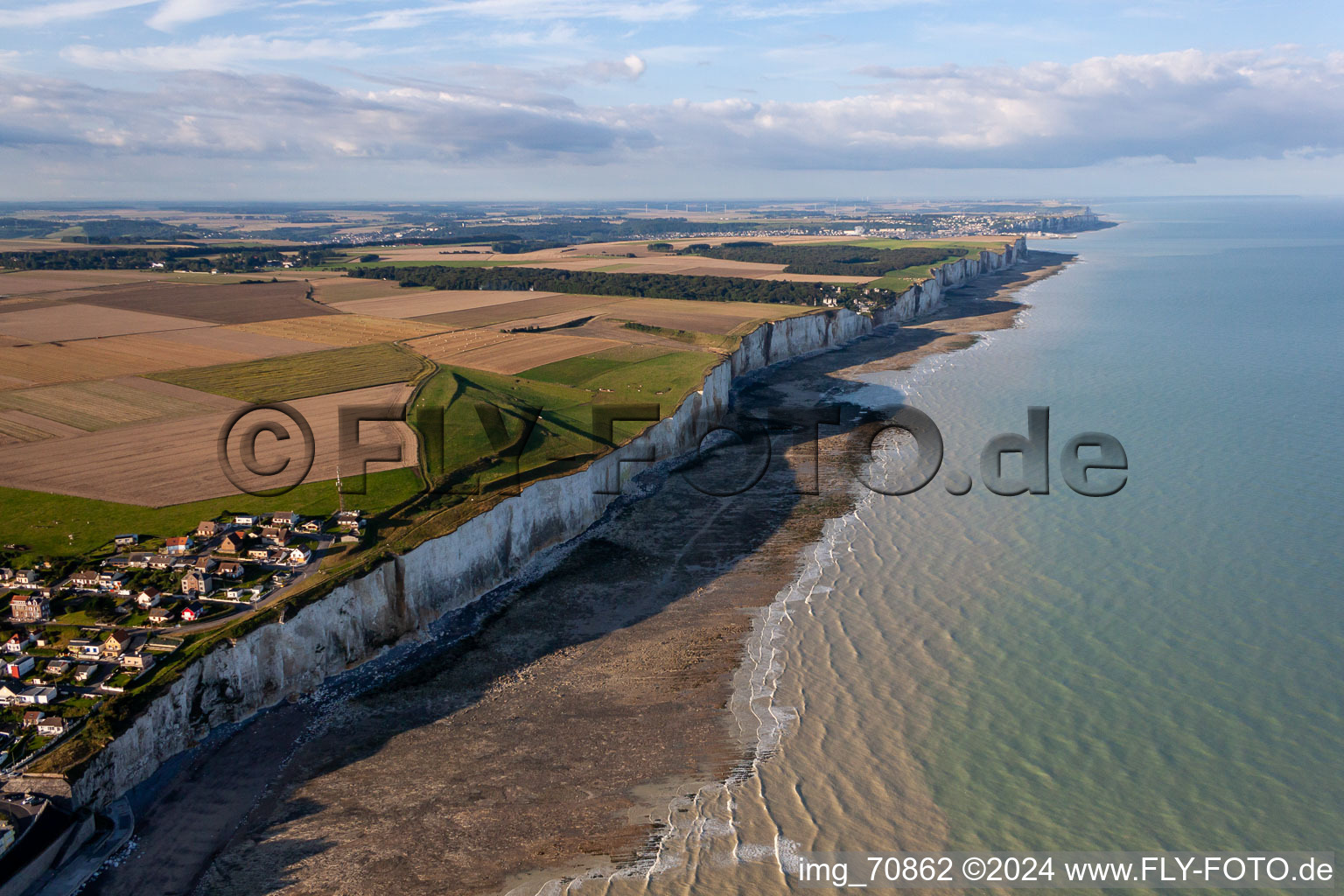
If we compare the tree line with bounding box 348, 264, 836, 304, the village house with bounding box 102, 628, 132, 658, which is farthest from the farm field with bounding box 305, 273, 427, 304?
the village house with bounding box 102, 628, 132, 658

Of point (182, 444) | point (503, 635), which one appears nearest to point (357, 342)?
point (182, 444)

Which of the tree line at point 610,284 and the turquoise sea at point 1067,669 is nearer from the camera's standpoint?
the turquoise sea at point 1067,669

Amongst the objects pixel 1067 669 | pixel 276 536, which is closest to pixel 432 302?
pixel 276 536

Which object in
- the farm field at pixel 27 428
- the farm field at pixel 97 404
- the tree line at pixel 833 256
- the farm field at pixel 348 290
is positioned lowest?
the farm field at pixel 27 428

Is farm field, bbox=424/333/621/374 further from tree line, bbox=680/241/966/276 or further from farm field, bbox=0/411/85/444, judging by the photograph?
tree line, bbox=680/241/966/276

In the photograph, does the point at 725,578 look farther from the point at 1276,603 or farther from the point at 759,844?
the point at 1276,603

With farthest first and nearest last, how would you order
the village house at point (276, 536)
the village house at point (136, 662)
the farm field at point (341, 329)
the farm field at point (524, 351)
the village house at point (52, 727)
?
the farm field at point (341, 329)
the farm field at point (524, 351)
the village house at point (276, 536)
the village house at point (136, 662)
the village house at point (52, 727)

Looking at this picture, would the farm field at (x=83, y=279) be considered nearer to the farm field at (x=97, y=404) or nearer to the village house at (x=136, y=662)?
the farm field at (x=97, y=404)

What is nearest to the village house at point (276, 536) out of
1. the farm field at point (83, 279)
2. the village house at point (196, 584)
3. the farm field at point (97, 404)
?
the village house at point (196, 584)
